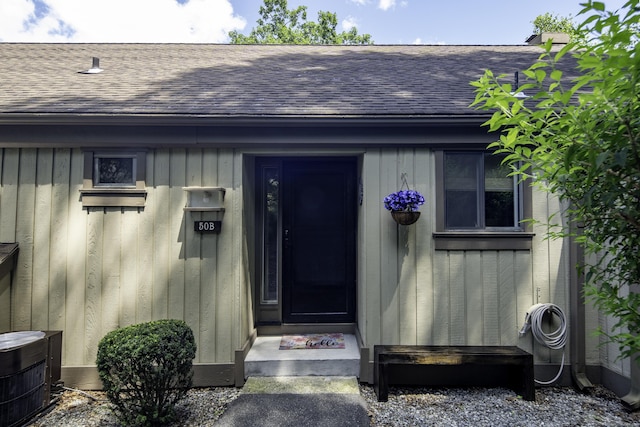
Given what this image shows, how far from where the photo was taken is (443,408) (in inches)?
117

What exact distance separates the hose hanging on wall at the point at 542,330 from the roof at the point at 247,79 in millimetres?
2143

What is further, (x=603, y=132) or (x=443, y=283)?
(x=443, y=283)

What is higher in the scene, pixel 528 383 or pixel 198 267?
pixel 198 267

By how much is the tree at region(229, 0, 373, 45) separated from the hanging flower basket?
18742 mm

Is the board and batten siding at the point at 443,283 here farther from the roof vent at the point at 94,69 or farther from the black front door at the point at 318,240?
the roof vent at the point at 94,69

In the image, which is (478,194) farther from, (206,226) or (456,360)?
(206,226)

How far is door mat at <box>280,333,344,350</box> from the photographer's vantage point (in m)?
3.72

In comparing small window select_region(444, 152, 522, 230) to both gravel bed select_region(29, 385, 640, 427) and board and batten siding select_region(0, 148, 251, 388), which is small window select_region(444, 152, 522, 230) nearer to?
gravel bed select_region(29, 385, 640, 427)

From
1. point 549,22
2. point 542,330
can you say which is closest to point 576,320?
point 542,330

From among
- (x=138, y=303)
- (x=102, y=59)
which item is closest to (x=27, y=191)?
(x=138, y=303)

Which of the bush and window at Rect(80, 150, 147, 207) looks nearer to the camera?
the bush

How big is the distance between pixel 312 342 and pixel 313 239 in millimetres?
1231

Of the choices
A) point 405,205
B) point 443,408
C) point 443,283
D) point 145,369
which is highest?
point 405,205

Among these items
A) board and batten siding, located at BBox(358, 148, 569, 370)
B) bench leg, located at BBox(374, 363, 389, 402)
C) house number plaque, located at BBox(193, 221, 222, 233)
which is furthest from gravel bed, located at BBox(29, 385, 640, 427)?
house number plaque, located at BBox(193, 221, 222, 233)
